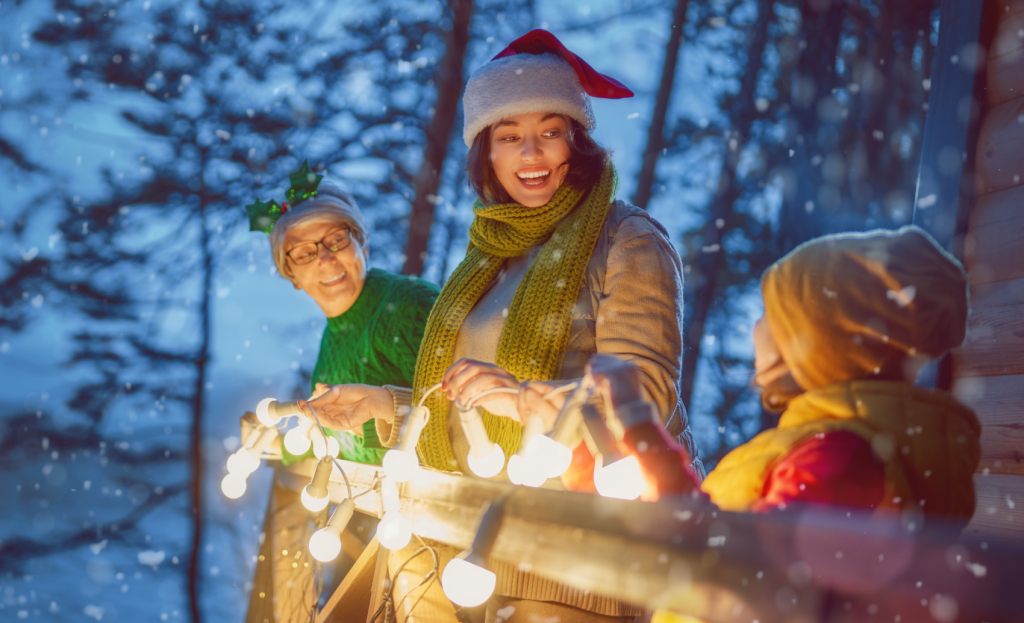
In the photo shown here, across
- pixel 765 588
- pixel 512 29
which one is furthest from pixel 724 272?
pixel 765 588

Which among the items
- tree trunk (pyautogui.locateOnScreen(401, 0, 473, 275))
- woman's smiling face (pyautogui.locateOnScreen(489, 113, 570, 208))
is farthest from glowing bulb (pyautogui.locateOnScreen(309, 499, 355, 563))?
tree trunk (pyautogui.locateOnScreen(401, 0, 473, 275))

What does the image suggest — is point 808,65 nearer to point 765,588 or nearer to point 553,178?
point 553,178

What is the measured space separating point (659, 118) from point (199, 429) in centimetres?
429

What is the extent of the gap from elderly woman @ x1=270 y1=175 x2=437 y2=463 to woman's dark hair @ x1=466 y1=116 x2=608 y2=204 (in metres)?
0.74

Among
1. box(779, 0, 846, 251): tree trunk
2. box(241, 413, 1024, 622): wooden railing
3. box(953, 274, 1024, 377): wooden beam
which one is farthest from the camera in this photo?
box(779, 0, 846, 251): tree trunk

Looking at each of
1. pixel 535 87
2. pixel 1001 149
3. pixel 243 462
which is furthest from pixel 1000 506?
pixel 243 462

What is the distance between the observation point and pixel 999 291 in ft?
7.38

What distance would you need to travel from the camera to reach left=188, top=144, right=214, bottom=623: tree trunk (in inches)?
243

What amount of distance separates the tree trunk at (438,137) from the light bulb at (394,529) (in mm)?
3535

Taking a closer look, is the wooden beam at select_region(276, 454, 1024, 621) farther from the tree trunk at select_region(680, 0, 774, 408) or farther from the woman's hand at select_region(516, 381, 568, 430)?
the tree trunk at select_region(680, 0, 774, 408)

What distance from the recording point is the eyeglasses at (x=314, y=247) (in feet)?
10.0

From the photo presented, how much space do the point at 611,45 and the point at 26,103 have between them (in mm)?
4470

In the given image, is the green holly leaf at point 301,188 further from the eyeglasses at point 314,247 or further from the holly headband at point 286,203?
the eyeglasses at point 314,247

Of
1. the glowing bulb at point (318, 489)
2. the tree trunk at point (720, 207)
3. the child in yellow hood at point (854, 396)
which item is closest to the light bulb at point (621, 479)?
the child in yellow hood at point (854, 396)
